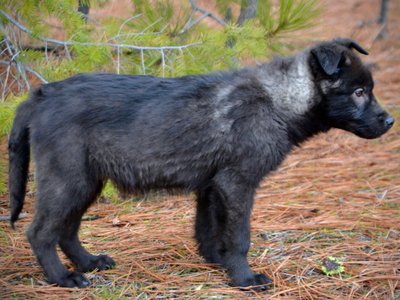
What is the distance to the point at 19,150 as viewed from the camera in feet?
12.2

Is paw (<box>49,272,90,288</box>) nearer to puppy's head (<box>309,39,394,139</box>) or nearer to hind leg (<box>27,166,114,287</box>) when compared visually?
hind leg (<box>27,166,114,287</box>)

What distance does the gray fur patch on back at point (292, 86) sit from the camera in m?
3.79

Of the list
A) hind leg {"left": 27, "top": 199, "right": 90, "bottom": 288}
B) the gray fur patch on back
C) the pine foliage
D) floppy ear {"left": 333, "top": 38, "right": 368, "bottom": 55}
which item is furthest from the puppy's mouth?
hind leg {"left": 27, "top": 199, "right": 90, "bottom": 288}

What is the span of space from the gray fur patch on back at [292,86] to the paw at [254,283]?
108 centimetres

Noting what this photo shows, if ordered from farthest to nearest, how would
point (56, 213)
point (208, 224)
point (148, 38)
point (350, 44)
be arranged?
1. point (148, 38)
2. point (208, 224)
3. point (350, 44)
4. point (56, 213)

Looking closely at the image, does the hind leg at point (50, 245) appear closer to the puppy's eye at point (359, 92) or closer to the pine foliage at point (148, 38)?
the pine foliage at point (148, 38)

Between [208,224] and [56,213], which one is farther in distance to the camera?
[208,224]

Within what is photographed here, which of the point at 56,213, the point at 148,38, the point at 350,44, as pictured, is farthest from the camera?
the point at 148,38

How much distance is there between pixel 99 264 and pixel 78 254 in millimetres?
154

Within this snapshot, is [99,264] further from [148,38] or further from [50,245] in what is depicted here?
[148,38]

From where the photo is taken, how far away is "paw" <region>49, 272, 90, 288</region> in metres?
3.60

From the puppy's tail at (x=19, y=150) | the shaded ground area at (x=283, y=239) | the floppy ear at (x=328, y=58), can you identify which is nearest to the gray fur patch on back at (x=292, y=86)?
the floppy ear at (x=328, y=58)

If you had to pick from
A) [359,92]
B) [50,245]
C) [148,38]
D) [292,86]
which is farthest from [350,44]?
[50,245]

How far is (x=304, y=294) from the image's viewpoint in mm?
3543
